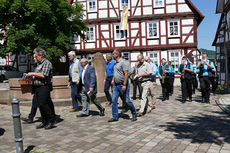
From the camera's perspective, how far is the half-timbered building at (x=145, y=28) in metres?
23.0

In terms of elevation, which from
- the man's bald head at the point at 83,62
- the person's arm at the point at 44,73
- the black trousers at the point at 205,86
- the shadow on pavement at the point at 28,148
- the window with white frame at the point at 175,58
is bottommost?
the shadow on pavement at the point at 28,148

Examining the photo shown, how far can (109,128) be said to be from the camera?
573 cm

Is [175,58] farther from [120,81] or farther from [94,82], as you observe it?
[120,81]

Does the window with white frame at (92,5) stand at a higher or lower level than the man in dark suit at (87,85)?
higher

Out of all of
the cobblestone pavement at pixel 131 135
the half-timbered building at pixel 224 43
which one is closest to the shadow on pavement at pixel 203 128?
the cobblestone pavement at pixel 131 135

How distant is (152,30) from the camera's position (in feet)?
78.2

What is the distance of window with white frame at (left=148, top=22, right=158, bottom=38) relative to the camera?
23.7 metres

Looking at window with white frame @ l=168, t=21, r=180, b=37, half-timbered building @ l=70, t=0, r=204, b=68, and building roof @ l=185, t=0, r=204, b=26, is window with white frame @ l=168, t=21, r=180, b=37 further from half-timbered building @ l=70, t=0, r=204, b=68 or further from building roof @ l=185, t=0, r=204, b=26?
building roof @ l=185, t=0, r=204, b=26

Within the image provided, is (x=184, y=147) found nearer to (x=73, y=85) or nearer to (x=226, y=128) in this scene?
(x=226, y=128)

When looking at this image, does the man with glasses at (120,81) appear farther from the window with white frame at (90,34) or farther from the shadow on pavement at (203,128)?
the window with white frame at (90,34)

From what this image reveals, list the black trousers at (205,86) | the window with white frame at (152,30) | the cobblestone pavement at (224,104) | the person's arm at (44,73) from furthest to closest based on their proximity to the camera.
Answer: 1. the window with white frame at (152,30)
2. the black trousers at (205,86)
3. the cobblestone pavement at (224,104)
4. the person's arm at (44,73)

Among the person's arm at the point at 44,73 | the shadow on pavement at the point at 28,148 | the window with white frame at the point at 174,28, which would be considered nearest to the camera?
the shadow on pavement at the point at 28,148

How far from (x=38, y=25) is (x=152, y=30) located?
413 inches

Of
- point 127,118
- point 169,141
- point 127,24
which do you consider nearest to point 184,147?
point 169,141
